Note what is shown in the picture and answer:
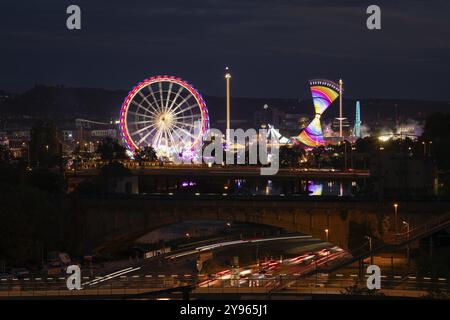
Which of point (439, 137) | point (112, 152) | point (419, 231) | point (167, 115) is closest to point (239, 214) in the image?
point (419, 231)

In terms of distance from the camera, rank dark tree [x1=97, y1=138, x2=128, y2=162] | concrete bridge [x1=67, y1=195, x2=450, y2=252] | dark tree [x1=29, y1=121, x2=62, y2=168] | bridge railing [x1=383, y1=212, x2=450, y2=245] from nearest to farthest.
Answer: bridge railing [x1=383, y1=212, x2=450, y2=245] < concrete bridge [x1=67, y1=195, x2=450, y2=252] < dark tree [x1=29, y1=121, x2=62, y2=168] < dark tree [x1=97, y1=138, x2=128, y2=162]

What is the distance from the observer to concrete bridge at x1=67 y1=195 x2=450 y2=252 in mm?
39500

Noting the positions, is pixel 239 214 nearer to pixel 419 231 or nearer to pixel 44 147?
pixel 419 231

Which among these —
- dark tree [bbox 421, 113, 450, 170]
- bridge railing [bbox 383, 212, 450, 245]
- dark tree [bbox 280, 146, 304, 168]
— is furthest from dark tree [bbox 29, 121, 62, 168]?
bridge railing [bbox 383, 212, 450, 245]

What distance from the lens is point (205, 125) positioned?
240 ft

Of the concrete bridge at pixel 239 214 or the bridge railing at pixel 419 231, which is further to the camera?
the concrete bridge at pixel 239 214

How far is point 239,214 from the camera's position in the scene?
4300 cm

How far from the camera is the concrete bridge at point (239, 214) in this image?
39500 mm

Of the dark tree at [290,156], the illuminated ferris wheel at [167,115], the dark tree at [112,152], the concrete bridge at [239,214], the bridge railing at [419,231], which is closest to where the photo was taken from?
the bridge railing at [419,231]

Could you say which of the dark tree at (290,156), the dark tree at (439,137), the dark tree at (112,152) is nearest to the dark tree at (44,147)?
the dark tree at (112,152)

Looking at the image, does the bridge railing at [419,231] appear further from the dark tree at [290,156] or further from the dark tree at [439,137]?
the dark tree at [290,156]

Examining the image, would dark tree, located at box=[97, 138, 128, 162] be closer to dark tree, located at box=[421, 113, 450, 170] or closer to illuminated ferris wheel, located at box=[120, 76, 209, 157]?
illuminated ferris wheel, located at box=[120, 76, 209, 157]
